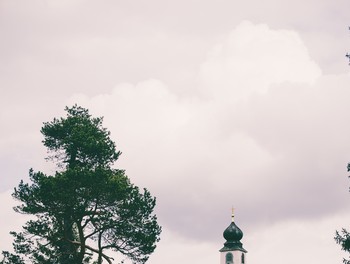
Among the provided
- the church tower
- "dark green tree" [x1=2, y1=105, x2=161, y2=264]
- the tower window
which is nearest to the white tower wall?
the church tower

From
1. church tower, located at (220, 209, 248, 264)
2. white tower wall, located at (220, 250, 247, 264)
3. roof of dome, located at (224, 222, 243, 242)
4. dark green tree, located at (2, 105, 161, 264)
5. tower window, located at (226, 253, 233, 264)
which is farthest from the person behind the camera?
roof of dome, located at (224, 222, 243, 242)

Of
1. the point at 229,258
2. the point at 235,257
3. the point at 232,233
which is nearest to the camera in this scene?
the point at 235,257

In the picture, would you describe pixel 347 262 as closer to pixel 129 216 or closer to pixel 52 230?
pixel 129 216

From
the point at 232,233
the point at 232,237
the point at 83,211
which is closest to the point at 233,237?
the point at 232,237

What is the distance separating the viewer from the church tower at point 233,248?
123 m

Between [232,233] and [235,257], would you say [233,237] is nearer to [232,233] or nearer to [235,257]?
[232,233]

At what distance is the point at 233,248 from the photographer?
124188mm

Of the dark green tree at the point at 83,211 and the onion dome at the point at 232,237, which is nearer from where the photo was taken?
the dark green tree at the point at 83,211

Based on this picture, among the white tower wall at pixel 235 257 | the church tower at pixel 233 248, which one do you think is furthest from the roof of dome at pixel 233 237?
the white tower wall at pixel 235 257

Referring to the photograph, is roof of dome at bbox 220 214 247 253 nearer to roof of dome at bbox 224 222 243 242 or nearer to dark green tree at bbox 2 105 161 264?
roof of dome at bbox 224 222 243 242

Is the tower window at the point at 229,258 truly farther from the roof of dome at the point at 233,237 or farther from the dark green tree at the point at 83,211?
the dark green tree at the point at 83,211

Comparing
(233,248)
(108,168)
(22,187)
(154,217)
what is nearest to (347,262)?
(154,217)

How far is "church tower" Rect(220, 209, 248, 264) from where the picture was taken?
12329 cm

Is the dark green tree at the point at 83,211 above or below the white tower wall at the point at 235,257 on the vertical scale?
below
